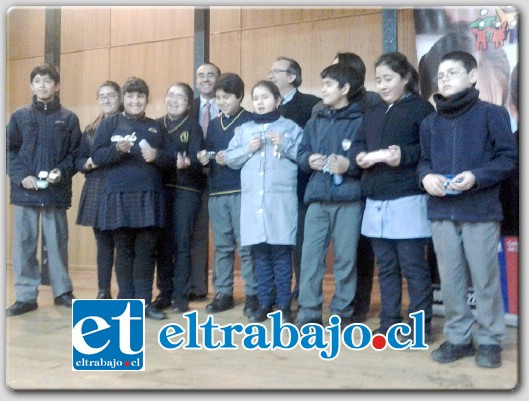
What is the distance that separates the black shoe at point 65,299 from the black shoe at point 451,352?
0.84 meters

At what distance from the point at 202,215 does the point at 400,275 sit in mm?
519

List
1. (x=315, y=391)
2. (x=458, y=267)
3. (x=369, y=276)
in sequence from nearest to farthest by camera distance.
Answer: (x=315, y=391)
(x=458, y=267)
(x=369, y=276)

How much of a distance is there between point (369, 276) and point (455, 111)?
46 centimetres

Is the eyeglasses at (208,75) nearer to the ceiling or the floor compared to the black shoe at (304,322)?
nearer to the ceiling

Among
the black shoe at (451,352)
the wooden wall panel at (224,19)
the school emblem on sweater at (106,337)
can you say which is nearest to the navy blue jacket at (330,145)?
the wooden wall panel at (224,19)

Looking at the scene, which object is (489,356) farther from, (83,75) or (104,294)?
(83,75)

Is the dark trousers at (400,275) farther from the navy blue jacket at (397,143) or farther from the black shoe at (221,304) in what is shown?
the black shoe at (221,304)

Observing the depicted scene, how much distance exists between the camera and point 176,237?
2.06m

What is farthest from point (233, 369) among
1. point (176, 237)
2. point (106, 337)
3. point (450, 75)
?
point (450, 75)

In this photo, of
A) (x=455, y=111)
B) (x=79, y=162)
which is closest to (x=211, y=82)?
(x=79, y=162)

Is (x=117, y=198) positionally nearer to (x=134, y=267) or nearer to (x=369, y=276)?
(x=134, y=267)

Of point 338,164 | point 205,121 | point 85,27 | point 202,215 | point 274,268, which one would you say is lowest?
point 274,268

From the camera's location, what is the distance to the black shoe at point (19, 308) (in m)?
1.88

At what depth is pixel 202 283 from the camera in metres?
1.97
